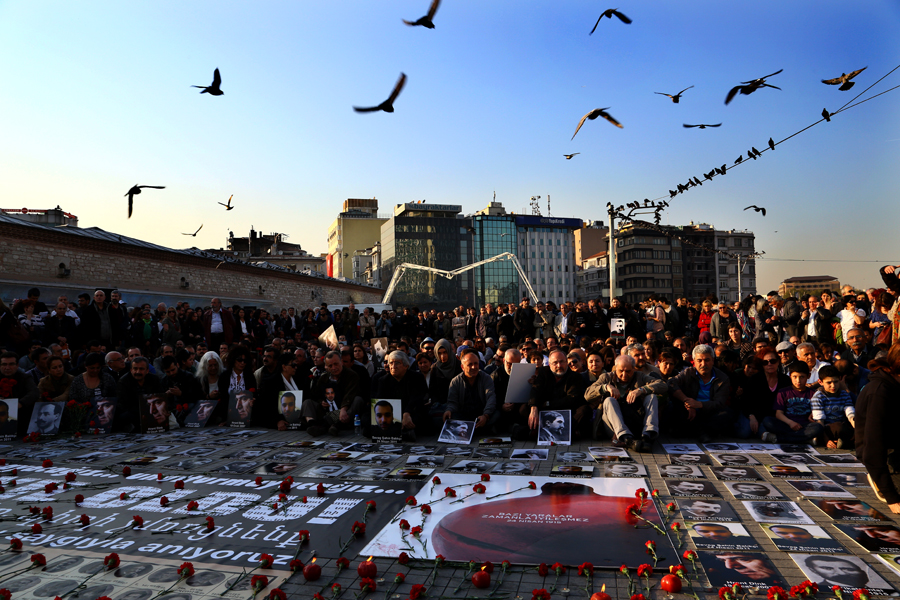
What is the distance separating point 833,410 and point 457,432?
454cm

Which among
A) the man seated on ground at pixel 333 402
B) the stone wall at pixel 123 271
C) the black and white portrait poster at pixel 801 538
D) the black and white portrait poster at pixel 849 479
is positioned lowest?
the black and white portrait poster at pixel 801 538

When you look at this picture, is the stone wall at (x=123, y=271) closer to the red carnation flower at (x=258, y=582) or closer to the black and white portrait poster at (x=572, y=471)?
the black and white portrait poster at (x=572, y=471)

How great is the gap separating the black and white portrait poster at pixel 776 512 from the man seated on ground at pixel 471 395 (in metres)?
3.84

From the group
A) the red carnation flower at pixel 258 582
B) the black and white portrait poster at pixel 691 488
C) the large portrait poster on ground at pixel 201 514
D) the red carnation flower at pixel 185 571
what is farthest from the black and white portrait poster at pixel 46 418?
the black and white portrait poster at pixel 691 488

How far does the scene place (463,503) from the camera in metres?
5.09

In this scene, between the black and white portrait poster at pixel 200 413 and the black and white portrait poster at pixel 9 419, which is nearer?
the black and white portrait poster at pixel 9 419

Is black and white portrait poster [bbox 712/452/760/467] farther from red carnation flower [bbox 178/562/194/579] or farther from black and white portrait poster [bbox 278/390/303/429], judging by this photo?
black and white portrait poster [bbox 278/390/303/429]

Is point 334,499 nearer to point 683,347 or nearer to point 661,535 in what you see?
point 661,535

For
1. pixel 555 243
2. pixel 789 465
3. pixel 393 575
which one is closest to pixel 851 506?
pixel 789 465

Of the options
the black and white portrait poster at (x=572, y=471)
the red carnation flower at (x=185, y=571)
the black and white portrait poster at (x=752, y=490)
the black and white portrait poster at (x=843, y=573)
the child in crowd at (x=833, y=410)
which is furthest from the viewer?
the child in crowd at (x=833, y=410)

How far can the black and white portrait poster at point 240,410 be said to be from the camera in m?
9.47

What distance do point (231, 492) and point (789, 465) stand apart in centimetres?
561

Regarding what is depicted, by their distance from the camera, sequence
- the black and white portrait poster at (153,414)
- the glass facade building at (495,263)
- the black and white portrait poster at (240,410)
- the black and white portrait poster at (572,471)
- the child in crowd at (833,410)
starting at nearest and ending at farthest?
the black and white portrait poster at (572,471)
the child in crowd at (833,410)
the black and white portrait poster at (153,414)
the black and white portrait poster at (240,410)
the glass facade building at (495,263)

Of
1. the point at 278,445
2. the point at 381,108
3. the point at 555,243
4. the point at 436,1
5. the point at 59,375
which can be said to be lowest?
the point at 278,445
